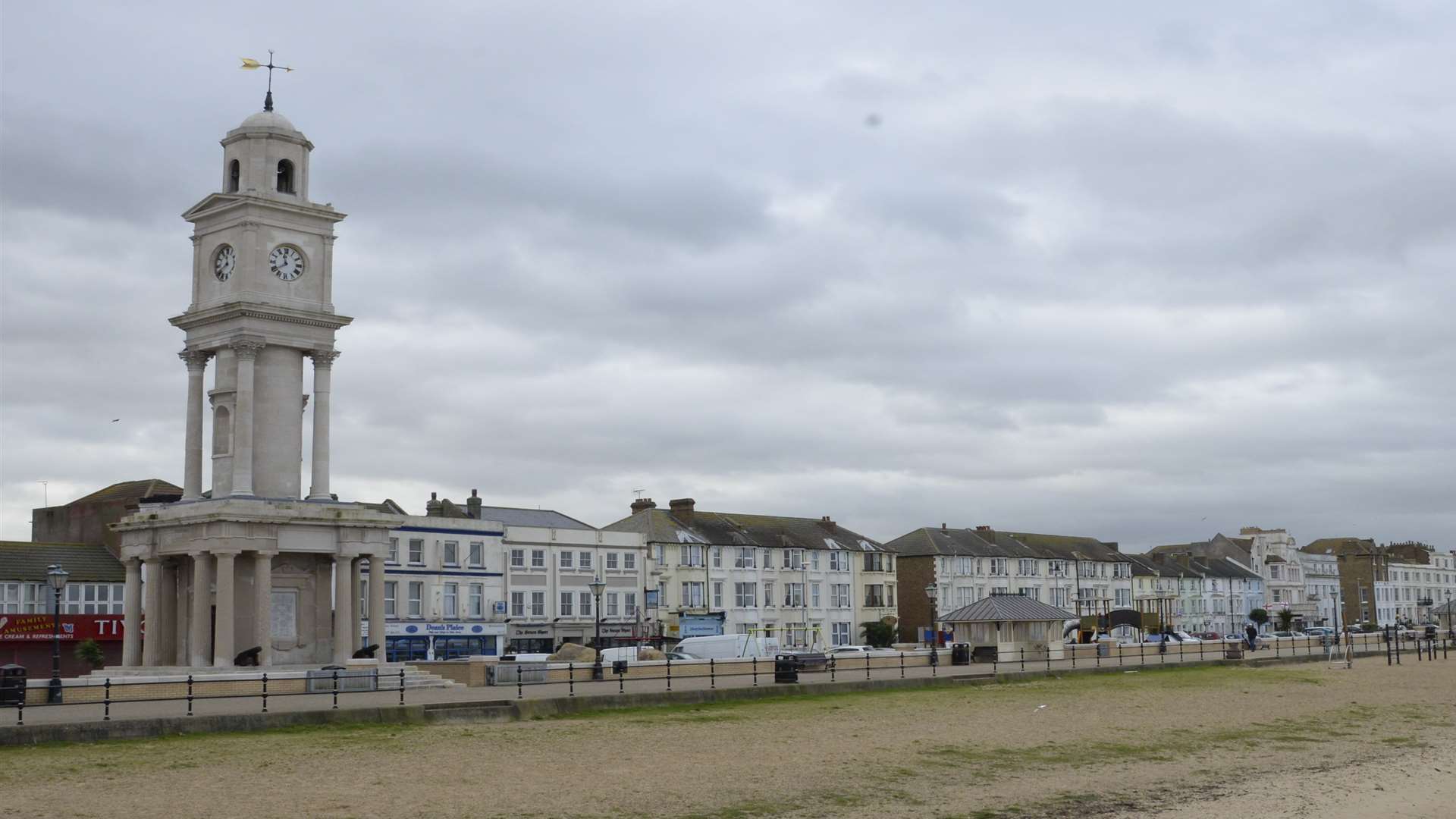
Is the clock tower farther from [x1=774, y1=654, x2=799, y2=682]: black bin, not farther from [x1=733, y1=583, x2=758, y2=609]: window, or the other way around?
[x1=733, y1=583, x2=758, y2=609]: window

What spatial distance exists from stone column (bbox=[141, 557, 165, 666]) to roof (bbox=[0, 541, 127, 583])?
20638 mm

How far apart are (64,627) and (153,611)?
2134cm

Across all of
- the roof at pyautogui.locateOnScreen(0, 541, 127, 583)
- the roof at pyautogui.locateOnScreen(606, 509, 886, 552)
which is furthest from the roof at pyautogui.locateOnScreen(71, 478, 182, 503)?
the roof at pyautogui.locateOnScreen(606, 509, 886, 552)

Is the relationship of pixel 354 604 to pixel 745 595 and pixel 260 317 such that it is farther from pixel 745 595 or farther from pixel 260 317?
pixel 745 595

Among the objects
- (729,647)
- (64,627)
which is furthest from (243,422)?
(64,627)

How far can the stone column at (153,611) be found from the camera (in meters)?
46.5

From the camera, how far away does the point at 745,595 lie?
86562mm

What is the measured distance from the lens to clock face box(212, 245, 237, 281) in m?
46.8

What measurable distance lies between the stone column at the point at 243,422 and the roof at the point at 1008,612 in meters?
29.3

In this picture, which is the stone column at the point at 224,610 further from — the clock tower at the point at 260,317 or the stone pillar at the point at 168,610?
the stone pillar at the point at 168,610

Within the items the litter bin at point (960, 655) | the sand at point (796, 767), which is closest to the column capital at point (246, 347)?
the sand at point (796, 767)

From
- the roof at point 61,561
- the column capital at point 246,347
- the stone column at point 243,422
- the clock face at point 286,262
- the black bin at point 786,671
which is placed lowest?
the black bin at point 786,671

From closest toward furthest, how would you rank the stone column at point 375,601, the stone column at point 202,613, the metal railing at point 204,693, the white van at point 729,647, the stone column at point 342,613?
the metal railing at point 204,693, the stone column at point 202,613, the stone column at point 342,613, the stone column at point 375,601, the white van at point 729,647

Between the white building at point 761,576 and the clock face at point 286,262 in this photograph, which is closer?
the clock face at point 286,262
